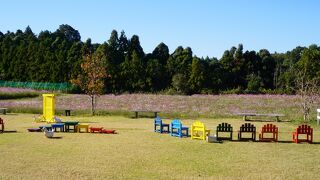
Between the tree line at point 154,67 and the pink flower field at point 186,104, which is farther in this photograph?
the tree line at point 154,67

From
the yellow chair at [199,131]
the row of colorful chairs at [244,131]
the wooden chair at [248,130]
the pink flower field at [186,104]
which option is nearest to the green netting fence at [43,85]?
the pink flower field at [186,104]

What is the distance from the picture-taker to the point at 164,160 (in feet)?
53.5

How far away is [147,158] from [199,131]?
24.6ft

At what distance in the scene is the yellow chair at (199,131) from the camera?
22969mm

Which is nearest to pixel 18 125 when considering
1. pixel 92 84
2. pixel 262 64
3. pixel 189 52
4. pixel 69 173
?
pixel 92 84

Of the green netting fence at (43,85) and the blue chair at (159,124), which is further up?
the green netting fence at (43,85)

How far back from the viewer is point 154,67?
69.1 m

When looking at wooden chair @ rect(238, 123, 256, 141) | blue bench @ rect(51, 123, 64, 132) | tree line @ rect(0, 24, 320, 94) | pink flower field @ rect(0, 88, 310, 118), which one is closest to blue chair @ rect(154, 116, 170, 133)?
wooden chair @ rect(238, 123, 256, 141)

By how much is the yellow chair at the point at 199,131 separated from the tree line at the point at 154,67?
38.9 meters

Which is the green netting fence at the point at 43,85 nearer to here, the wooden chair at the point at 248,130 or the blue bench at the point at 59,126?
the blue bench at the point at 59,126

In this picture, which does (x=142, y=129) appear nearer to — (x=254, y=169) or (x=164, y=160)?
(x=164, y=160)

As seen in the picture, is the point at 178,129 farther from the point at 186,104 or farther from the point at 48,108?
the point at 186,104

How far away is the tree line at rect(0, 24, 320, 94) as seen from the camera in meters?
67.8

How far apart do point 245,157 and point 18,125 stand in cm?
1673
